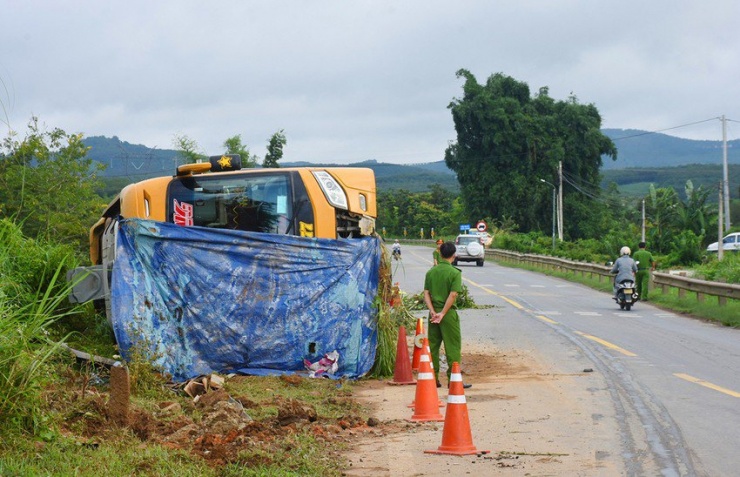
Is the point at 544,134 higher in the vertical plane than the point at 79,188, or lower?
higher

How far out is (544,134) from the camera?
89312mm

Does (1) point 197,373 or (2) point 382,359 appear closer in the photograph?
(1) point 197,373

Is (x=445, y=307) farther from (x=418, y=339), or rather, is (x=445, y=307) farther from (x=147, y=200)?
(x=147, y=200)

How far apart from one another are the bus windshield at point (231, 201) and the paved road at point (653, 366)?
3.11 meters

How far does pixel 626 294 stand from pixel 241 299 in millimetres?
16021

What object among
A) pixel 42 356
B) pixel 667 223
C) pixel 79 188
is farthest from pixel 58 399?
pixel 667 223

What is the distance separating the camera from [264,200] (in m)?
14.2

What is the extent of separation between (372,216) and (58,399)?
704 cm

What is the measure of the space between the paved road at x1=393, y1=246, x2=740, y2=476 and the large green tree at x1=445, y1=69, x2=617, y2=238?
5822 cm

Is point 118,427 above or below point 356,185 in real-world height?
below

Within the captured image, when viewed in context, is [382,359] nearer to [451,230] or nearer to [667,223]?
[667,223]

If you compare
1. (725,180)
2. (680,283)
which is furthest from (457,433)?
(725,180)

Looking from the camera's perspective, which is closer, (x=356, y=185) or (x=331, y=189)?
(x=331, y=189)

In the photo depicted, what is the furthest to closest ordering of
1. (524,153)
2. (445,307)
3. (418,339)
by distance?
1. (524,153)
2. (418,339)
3. (445,307)
